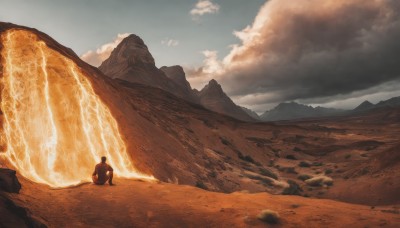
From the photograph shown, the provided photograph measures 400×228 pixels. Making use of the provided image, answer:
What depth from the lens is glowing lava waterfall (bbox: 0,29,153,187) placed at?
15.1 m

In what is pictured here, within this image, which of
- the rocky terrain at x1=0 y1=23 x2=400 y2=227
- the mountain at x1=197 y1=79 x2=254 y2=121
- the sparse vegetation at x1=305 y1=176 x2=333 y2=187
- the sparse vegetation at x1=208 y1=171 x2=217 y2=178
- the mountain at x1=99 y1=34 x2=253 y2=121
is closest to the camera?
the rocky terrain at x1=0 y1=23 x2=400 y2=227

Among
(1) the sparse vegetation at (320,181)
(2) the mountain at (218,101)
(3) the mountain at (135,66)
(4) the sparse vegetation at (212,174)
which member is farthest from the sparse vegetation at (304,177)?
(2) the mountain at (218,101)

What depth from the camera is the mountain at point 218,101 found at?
165m

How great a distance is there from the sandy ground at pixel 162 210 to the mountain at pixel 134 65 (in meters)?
80.8

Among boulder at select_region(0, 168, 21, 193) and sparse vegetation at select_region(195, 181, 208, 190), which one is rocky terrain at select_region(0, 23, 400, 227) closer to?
sparse vegetation at select_region(195, 181, 208, 190)

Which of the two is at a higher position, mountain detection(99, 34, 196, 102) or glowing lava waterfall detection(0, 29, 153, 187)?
mountain detection(99, 34, 196, 102)

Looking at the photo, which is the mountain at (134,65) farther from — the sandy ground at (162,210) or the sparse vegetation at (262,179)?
the sandy ground at (162,210)

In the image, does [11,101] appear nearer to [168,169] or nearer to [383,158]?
[168,169]

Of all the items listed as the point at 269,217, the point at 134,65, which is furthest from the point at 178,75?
the point at 269,217

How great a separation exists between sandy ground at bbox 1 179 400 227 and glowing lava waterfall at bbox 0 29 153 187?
257 cm

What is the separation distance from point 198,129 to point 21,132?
84.0 feet

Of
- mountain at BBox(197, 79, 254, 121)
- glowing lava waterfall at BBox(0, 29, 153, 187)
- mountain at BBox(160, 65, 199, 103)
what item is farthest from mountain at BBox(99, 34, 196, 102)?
glowing lava waterfall at BBox(0, 29, 153, 187)

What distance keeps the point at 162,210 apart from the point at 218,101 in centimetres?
16079

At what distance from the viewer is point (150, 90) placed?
204 ft
